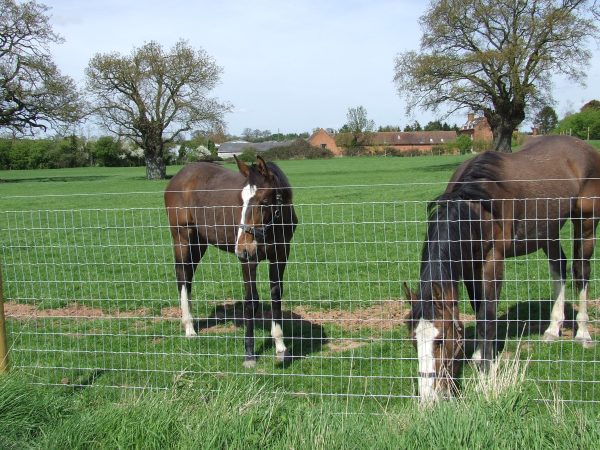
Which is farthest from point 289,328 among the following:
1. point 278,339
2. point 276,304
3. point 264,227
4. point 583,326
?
point 583,326

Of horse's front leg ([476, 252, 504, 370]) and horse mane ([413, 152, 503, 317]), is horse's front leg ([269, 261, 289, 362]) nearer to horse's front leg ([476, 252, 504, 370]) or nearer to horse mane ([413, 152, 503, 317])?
horse mane ([413, 152, 503, 317])

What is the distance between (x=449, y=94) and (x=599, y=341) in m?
33.2

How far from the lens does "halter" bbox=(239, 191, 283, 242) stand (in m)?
5.50

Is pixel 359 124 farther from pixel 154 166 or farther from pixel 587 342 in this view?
pixel 587 342

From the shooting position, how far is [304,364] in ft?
18.6

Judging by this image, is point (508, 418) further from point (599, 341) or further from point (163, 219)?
point (163, 219)

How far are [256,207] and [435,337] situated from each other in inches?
86.3

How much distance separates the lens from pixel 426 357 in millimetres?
4027

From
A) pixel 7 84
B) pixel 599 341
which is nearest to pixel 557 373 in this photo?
pixel 599 341

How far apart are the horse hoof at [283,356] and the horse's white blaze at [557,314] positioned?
274 cm

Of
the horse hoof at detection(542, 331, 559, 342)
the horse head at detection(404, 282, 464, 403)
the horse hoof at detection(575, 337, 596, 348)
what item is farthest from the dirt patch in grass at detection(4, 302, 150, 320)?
the horse hoof at detection(575, 337, 596, 348)

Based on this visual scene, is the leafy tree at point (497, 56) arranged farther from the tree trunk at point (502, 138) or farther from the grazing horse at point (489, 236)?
the grazing horse at point (489, 236)

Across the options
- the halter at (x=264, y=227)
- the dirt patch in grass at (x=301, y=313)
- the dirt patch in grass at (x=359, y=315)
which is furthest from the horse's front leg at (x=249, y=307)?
the dirt patch in grass at (x=359, y=315)

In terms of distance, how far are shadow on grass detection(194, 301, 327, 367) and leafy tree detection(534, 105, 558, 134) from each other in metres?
34.9
